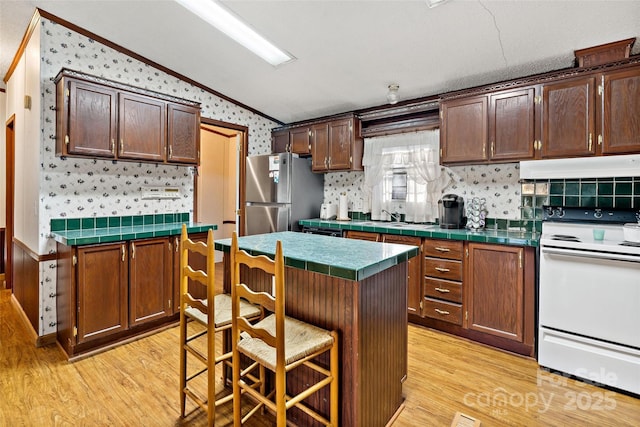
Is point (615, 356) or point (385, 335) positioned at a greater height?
point (385, 335)

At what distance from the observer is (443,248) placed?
2998 mm

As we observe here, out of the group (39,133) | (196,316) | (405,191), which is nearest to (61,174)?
(39,133)

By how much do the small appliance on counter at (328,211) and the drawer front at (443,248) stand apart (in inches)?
63.9

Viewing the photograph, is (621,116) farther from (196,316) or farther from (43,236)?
(43,236)

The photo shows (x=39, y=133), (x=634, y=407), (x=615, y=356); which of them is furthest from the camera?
(x=39, y=133)

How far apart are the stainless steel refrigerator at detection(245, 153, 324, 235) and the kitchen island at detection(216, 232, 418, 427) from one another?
2.11m

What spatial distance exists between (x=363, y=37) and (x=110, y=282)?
2.96m

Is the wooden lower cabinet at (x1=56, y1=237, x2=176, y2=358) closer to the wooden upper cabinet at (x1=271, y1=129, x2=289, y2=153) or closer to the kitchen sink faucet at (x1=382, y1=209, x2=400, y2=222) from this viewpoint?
the wooden upper cabinet at (x1=271, y1=129, x2=289, y2=153)

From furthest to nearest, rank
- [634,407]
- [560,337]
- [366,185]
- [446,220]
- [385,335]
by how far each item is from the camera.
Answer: [366,185] → [446,220] → [560,337] → [634,407] → [385,335]

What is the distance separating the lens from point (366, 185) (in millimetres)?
4195

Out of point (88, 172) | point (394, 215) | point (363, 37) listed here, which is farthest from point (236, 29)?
point (394, 215)

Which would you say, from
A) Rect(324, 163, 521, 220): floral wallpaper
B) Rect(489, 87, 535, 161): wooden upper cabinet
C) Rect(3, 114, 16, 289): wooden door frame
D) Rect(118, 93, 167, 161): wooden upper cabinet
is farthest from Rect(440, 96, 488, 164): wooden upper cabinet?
Rect(3, 114, 16, 289): wooden door frame

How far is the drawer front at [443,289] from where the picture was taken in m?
2.94

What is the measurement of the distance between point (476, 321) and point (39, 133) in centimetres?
416
